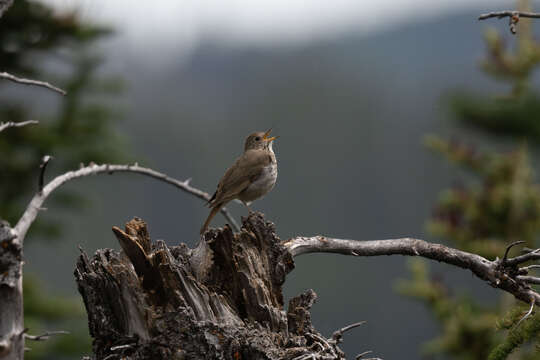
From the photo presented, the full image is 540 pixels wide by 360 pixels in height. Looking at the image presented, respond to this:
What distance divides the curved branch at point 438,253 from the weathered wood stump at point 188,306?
157mm

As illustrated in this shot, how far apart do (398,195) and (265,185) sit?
182 metres

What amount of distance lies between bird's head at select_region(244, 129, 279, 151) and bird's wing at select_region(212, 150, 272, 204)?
2.01 ft

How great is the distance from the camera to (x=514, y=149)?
773 inches

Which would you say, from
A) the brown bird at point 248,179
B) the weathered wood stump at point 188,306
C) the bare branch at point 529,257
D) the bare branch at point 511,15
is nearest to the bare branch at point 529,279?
the bare branch at point 529,257

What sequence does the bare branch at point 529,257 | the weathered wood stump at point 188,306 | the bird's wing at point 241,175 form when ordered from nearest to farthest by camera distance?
the bare branch at point 529,257 → the weathered wood stump at point 188,306 → the bird's wing at point 241,175

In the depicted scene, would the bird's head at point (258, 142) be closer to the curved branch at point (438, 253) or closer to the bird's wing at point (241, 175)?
the bird's wing at point (241, 175)

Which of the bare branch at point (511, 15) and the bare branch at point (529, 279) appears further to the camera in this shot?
the bare branch at point (529, 279)

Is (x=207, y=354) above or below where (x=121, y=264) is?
below

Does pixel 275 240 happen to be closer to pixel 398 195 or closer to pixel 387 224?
pixel 387 224

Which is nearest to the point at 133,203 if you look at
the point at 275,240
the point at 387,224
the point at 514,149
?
the point at 387,224

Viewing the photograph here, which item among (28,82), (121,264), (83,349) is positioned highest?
(83,349)

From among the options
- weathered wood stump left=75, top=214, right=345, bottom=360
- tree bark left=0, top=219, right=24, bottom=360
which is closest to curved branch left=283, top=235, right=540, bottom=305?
weathered wood stump left=75, top=214, right=345, bottom=360

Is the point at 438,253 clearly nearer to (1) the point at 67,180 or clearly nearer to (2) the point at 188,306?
(2) the point at 188,306

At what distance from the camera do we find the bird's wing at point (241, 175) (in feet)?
21.3
